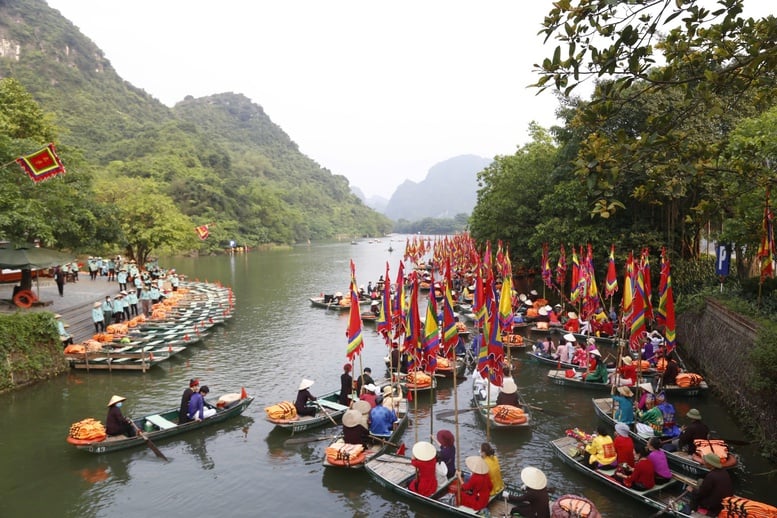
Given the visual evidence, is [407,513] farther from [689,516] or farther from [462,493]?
[689,516]

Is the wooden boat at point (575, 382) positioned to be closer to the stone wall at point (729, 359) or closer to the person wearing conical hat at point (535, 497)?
the stone wall at point (729, 359)

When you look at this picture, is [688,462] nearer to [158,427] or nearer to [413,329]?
[413,329]

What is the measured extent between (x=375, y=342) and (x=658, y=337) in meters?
12.3

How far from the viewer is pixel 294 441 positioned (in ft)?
42.7

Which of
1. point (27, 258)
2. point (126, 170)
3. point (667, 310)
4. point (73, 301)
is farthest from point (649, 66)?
point (126, 170)

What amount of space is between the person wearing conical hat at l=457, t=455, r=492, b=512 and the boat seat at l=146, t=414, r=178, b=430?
8114 mm

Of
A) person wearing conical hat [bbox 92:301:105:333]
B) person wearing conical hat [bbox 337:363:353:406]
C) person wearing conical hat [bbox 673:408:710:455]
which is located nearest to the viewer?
person wearing conical hat [bbox 673:408:710:455]

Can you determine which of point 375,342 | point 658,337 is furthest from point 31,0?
point 658,337

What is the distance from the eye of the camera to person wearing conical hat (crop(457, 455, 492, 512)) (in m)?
9.04

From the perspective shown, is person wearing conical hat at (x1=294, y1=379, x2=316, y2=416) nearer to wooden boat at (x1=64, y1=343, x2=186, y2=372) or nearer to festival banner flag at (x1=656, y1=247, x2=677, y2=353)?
wooden boat at (x1=64, y1=343, x2=186, y2=372)

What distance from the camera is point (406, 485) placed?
10.3 meters

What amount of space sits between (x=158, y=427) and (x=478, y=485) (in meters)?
8.71

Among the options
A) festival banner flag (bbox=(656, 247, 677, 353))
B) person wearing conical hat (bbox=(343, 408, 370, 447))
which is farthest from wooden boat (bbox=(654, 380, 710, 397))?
person wearing conical hat (bbox=(343, 408, 370, 447))

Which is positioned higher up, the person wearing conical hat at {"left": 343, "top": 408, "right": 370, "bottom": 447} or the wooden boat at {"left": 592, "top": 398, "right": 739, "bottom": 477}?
the person wearing conical hat at {"left": 343, "top": 408, "right": 370, "bottom": 447}
